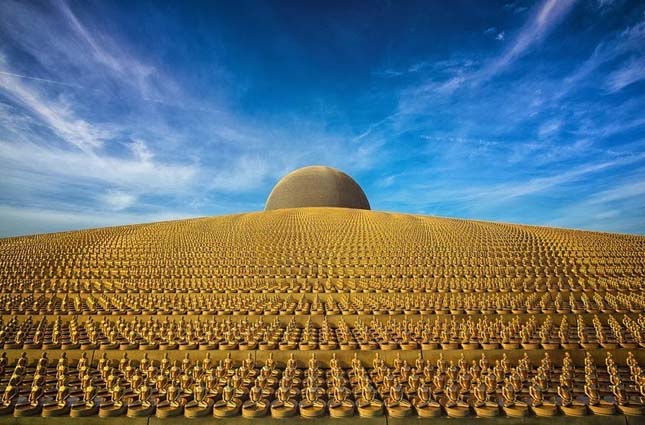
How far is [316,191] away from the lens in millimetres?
42156

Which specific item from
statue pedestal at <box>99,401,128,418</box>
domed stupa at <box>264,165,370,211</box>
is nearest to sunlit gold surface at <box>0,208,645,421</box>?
statue pedestal at <box>99,401,128,418</box>

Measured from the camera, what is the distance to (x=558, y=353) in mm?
8469

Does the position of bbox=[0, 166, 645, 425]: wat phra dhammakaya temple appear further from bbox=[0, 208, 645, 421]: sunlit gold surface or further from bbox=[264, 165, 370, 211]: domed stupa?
bbox=[264, 165, 370, 211]: domed stupa

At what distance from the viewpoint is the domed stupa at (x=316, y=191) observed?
41750 millimetres

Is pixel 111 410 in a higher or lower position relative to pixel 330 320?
lower

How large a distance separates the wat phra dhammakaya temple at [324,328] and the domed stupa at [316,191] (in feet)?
66.1

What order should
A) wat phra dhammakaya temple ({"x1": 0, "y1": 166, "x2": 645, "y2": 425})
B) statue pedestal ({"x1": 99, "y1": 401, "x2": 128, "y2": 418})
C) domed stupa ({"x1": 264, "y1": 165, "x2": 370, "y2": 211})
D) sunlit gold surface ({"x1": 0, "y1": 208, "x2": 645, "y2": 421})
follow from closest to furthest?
statue pedestal ({"x1": 99, "y1": 401, "x2": 128, "y2": 418}) < wat phra dhammakaya temple ({"x1": 0, "y1": 166, "x2": 645, "y2": 425}) < sunlit gold surface ({"x1": 0, "y1": 208, "x2": 645, "y2": 421}) < domed stupa ({"x1": 264, "y1": 165, "x2": 370, "y2": 211})

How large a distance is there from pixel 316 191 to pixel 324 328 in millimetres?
33232

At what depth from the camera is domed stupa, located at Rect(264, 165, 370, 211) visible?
41.8 metres

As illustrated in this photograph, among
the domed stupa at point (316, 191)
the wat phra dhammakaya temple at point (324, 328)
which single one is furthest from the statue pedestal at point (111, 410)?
the domed stupa at point (316, 191)

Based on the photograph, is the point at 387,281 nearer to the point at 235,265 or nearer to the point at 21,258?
the point at 235,265

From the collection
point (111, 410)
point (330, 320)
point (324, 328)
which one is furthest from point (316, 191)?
point (111, 410)

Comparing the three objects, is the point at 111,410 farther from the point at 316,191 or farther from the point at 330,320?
the point at 316,191

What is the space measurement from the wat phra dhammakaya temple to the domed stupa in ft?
66.1
